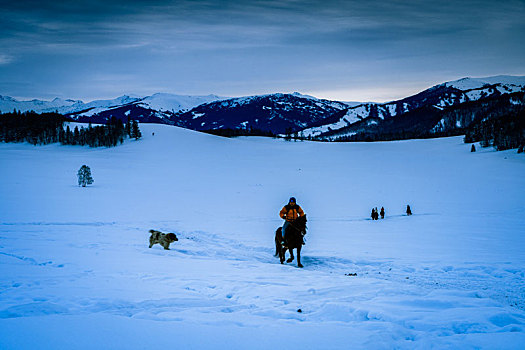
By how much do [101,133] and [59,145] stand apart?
18136 mm

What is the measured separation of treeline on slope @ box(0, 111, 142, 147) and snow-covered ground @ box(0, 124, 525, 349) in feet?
241

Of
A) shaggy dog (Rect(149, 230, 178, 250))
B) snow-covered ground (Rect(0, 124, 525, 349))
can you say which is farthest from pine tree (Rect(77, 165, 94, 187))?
shaggy dog (Rect(149, 230, 178, 250))

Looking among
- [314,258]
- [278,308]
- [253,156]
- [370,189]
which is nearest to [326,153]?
[253,156]

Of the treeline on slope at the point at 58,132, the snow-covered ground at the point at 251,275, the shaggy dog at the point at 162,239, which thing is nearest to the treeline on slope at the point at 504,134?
the snow-covered ground at the point at 251,275

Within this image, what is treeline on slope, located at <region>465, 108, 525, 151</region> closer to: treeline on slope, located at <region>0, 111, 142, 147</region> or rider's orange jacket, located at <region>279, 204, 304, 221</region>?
rider's orange jacket, located at <region>279, 204, 304, 221</region>

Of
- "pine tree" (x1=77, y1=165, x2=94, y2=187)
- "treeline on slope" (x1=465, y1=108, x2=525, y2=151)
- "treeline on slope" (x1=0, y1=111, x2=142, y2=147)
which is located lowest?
"pine tree" (x1=77, y1=165, x2=94, y2=187)

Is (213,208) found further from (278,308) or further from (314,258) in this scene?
(278,308)

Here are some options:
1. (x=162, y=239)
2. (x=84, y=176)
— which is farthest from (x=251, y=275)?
(x=84, y=176)

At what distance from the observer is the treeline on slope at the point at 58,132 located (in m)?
100

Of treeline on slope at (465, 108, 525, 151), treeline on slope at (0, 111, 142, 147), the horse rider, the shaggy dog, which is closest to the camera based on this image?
the horse rider

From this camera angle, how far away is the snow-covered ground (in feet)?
14.2

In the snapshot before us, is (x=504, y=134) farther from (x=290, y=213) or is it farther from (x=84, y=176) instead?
(x=84, y=176)

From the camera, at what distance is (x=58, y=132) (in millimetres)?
111250

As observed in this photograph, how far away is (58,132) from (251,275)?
128 metres
